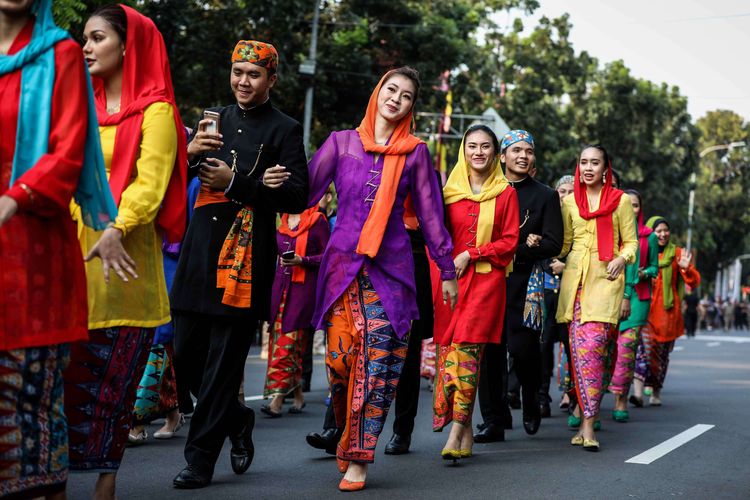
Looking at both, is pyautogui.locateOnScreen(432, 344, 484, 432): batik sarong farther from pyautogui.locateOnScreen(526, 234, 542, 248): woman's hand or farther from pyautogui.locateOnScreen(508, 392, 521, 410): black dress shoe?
pyautogui.locateOnScreen(508, 392, 521, 410): black dress shoe

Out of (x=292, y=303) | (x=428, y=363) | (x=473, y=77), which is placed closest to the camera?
(x=292, y=303)

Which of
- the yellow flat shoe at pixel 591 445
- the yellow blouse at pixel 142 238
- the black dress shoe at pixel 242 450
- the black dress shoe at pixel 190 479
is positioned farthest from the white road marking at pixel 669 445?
the yellow blouse at pixel 142 238

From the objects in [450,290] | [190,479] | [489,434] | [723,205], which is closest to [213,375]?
[190,479]

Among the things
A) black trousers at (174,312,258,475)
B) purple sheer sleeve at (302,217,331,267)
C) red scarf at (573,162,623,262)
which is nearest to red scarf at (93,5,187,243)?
black trousers at (174,312,258,475)

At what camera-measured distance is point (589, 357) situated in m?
8.34

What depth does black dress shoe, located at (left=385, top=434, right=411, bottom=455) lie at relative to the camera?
751cm

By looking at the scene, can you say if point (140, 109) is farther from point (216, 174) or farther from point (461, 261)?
point (461, 261)

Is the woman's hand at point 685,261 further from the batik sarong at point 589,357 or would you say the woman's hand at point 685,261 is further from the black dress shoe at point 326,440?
the black dress shoe at point 326,440

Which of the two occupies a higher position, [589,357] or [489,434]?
[589,357]

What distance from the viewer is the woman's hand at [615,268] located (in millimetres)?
8336

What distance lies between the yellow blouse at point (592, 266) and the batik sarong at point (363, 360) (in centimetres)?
264

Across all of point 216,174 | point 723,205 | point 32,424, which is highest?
point 723,205

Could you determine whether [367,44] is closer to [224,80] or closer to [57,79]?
[224,80]

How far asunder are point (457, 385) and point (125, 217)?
3263 mm
